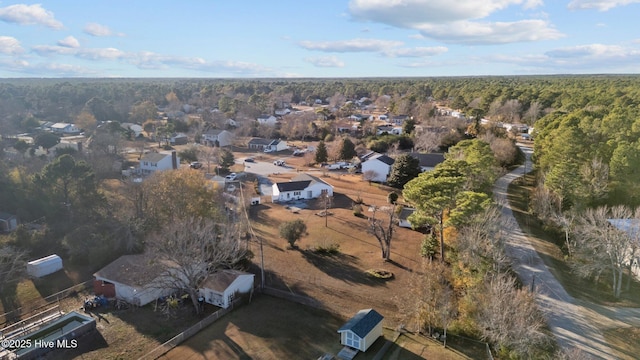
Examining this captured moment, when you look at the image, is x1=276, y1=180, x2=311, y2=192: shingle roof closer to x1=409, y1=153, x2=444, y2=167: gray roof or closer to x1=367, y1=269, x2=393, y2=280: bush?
x1=409, y1=153, x2=444, y2=167: gray roof

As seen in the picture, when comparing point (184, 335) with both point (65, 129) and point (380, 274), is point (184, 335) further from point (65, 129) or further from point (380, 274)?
point (65, 129)

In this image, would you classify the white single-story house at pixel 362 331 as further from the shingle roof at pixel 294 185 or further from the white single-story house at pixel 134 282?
the shingle roof at pixel 294 185

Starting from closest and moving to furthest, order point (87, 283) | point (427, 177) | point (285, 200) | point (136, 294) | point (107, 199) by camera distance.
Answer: point (136, 294)
point (87, 283)
point (427, 177)
point (107, 199)
point (285, 200)

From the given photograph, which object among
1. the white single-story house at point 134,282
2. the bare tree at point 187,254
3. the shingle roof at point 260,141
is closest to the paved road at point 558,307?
the bare tree at point 187,254

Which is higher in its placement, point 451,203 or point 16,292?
point 451,203

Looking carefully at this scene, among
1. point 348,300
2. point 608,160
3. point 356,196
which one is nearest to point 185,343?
point 348,300

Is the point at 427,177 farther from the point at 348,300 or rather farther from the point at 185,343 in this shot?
the point at 185,343

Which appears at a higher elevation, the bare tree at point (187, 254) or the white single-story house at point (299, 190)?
the bare tree at point (187, 254)
